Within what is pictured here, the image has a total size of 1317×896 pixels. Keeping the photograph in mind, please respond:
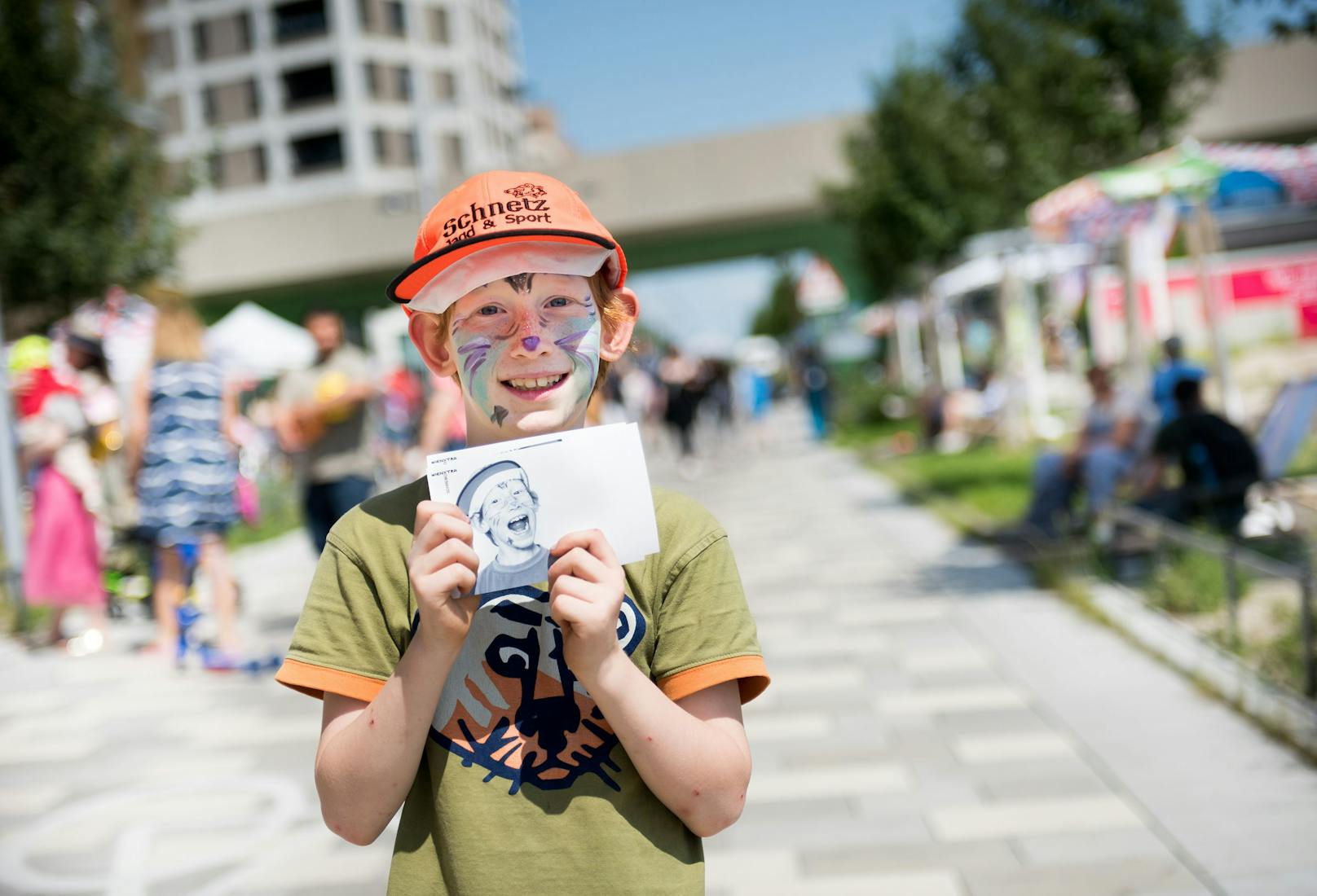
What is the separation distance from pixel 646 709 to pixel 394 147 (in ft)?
219

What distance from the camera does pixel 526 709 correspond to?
5.24 ft

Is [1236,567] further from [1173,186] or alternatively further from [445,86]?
[445,86]

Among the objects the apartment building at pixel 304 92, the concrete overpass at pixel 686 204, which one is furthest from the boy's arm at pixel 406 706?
the apartment building at pixel 304 92

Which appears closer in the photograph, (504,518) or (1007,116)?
(504,518)

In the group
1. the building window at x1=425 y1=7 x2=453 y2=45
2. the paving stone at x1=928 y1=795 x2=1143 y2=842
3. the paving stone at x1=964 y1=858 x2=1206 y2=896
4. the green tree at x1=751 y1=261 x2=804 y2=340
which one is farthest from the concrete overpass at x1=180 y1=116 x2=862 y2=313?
the building window at x1=425 y1=7 x2=453 y2=45

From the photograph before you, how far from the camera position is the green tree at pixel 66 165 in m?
11.4

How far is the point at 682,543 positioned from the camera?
162 centimetres

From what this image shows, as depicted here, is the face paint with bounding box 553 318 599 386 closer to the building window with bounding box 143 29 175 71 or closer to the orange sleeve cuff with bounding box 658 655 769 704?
the orange sleeve cuff with bounding box 658 655 769 704

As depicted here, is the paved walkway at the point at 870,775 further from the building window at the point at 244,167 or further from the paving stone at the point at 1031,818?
the building window at the point at 244,167

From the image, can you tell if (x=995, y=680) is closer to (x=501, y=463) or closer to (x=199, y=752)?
(x=199, y=752)

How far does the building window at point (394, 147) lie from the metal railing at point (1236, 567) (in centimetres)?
5940

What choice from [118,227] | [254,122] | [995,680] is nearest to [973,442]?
[118,227]

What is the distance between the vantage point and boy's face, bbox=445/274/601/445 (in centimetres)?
162

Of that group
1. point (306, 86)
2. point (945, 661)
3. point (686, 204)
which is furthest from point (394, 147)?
point (945, 661)
